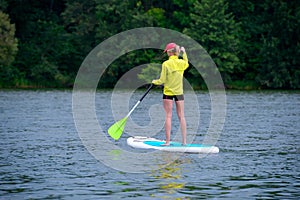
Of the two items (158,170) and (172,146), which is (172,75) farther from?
(158,170)

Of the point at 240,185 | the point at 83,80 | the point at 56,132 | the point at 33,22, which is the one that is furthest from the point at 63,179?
the point at 33,22

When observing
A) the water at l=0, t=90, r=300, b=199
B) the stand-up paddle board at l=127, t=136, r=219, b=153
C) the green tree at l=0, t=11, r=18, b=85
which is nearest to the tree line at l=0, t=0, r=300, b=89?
the green tree at l=0, t=11, r=18, b=85

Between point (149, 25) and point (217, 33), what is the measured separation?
5.46 meters

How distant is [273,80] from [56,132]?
3352cm

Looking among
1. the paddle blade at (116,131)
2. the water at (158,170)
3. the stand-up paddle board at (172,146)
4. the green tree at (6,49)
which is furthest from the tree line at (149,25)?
the stand-up paddle board at (172,146)

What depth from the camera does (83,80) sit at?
57.6 m

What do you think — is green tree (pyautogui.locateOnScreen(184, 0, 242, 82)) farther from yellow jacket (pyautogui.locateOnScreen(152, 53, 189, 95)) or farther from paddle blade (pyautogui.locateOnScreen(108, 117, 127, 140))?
yellow jacket (pyautogui.locateOnScreen(152, 53, 189, 95))

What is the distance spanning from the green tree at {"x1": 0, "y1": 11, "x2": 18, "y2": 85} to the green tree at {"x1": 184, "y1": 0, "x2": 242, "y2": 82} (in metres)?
12.3

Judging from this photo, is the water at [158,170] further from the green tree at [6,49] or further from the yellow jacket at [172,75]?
the green tree at [6,49]

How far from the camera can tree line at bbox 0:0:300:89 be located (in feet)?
176

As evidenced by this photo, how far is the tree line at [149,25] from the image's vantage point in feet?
176

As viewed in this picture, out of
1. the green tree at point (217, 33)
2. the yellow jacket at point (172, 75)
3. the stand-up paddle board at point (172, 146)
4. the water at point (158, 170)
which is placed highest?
the green tree at point (217, 33)

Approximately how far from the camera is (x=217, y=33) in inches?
2147

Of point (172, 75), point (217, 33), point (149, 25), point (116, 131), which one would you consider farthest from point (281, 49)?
point (172, 75)
